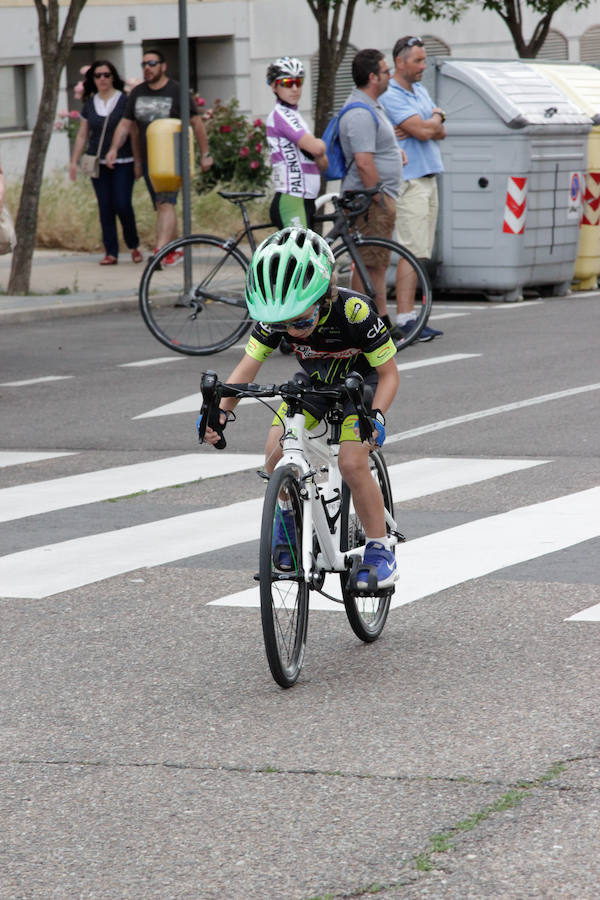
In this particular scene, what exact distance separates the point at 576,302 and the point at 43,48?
5397 millimetres

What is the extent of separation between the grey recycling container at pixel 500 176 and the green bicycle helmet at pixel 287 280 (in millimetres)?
10791

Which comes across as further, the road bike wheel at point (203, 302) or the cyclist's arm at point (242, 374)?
the road bike wheel at point (203, 302)

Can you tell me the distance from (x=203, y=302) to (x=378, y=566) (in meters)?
7.03

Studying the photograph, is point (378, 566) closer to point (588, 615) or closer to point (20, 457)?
point (588, 615)

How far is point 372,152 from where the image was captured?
474 inches

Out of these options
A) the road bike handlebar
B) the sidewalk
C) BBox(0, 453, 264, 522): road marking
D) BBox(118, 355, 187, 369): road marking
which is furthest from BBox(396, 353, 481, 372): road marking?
the road bike handlebar

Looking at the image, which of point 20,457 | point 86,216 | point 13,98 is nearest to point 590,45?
point 13,98

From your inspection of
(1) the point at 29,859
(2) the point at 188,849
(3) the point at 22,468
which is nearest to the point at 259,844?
(2) the point at 188,849

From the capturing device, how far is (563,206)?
16.2 metres

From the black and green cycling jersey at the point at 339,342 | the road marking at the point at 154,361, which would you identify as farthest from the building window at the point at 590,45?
the black and green cycling jersey at the point at 339,342

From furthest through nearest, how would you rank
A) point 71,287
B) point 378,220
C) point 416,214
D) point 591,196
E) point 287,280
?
point 591,196 → point 71,287 → point 416,214 → point 378,220 → point 287,280

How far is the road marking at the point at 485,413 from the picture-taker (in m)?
9.40

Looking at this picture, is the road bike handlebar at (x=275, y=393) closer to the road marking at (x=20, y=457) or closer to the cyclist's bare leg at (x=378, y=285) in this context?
the road marking at (x=20, y=457)

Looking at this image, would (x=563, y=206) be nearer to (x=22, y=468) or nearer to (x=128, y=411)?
(x=128, y=411)
